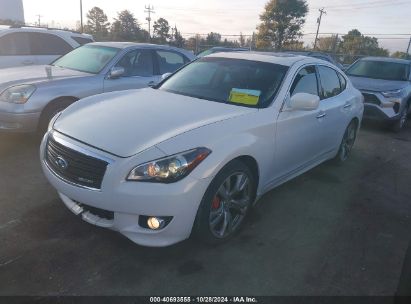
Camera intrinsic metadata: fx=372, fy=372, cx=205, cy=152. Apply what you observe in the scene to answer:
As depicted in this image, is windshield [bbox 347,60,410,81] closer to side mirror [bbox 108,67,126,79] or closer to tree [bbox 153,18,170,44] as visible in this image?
side mirror [bbox 108,67,126,79]

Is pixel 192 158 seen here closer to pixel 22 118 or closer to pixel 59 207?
pixel 59 207

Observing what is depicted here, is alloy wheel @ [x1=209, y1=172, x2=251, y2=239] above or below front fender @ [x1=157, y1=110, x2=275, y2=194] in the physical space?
below

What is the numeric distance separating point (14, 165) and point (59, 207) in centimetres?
145

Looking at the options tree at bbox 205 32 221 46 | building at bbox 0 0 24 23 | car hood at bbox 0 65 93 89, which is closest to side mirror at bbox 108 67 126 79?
Result: car hood at bbox 0 65 93 89

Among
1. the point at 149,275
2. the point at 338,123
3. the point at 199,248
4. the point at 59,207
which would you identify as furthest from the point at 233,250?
the point at 338,123

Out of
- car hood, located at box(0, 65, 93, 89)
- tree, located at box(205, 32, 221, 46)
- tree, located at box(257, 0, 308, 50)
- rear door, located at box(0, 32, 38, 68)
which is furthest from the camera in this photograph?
tree, located at box(257, 0, 308, 50)

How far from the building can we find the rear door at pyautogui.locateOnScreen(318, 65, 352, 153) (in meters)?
74.3

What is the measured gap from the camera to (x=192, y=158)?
282 centimetres

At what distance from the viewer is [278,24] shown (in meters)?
43.2

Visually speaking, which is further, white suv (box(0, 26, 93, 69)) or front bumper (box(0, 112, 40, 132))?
white suv (box(0, 26, 93, 69))

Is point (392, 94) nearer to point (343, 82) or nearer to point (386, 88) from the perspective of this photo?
point (386, 88)

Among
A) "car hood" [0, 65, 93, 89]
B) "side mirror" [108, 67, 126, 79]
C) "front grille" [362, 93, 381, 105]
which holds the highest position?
"side mirror" [108, 67, 126, 79]

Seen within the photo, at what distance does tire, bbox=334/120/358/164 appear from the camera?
18.4ft

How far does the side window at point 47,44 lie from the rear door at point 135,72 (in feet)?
9.25
